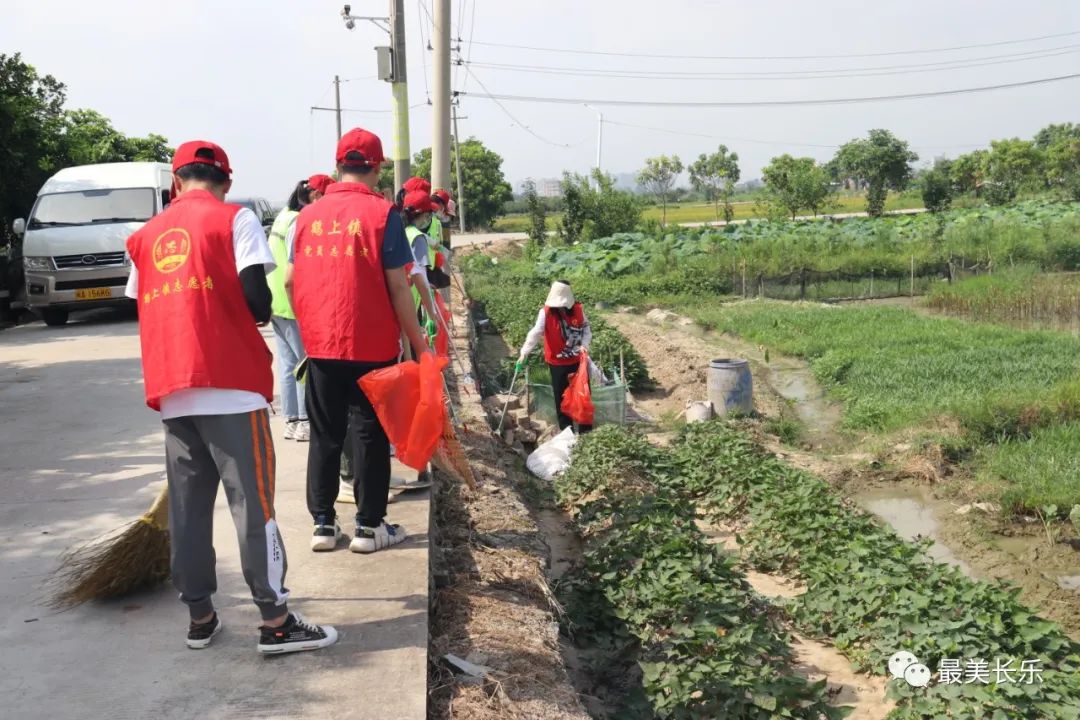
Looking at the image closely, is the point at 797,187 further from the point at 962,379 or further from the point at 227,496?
the point at 227,496

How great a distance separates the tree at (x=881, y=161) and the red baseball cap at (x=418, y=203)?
48.3m

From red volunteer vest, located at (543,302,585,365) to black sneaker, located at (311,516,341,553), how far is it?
465 cm

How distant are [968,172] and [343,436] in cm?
7308

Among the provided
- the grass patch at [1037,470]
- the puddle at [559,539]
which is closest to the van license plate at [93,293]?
the puddle at [559,539]

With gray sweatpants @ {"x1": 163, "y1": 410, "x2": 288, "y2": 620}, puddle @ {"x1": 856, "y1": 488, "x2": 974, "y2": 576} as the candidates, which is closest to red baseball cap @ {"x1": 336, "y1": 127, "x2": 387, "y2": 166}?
gray sweatpants @ {"x1": 163, "y1": 410, "x2": 288, "y2": 620}

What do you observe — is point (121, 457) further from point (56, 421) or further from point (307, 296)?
point (307, 296)

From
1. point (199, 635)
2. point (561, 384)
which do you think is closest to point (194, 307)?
point (199, 635)

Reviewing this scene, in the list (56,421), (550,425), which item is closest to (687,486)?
(550,425)

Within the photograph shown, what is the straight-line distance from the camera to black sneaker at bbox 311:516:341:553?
475 cm

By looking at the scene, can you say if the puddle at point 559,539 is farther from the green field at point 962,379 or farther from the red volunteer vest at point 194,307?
the red volunteer vest at point 194,307

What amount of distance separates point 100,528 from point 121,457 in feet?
5.67

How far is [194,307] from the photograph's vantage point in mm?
3545

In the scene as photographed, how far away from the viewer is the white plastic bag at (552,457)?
8820 millimetres

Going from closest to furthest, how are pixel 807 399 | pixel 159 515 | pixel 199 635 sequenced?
1. pixel 199 635
2. pixel 159 515
3. pixel 807 399
